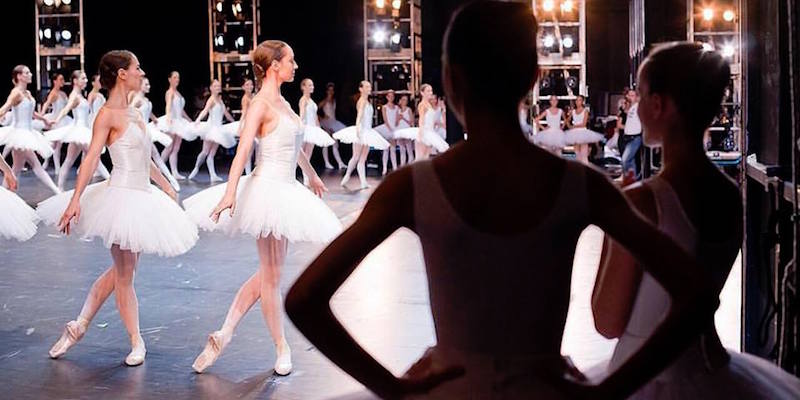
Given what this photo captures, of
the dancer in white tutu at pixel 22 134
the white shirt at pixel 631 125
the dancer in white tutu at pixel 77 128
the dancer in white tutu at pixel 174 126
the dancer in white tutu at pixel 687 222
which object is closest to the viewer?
the dancer in white tutu at pixel 687 222

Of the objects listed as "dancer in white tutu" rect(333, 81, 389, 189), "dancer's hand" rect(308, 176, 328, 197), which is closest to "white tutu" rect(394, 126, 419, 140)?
"dancer in white tutu" rect(333, 81, 389, 189)

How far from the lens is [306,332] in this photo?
1.65m

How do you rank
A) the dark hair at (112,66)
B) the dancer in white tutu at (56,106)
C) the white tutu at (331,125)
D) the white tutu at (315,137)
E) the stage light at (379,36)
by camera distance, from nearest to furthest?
the dark hair at (112,66) < the white tutu at (315,137) < the dancer in white tutu at (56,106) < the white tutu at (331,125) < the stage light at (379,36)

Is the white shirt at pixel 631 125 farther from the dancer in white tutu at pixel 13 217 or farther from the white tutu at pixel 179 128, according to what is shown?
the dancer in white tutu at pixel 13 217

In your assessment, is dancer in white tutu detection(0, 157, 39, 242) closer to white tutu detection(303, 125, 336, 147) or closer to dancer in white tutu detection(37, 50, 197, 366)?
dancer in white tutu detection(37, 50, 197, 366)

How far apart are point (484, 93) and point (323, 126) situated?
19190 mm

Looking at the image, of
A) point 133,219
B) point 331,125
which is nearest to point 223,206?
point 133,219

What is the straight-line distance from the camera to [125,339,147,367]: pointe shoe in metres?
5.17

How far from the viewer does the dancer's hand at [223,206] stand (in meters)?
4.81

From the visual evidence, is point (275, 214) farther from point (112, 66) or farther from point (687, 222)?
point (687, 222)

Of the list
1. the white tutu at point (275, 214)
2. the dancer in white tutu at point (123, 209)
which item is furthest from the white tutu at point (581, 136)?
the dancer in white tutu at point (123, 209)

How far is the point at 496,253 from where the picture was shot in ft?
5.39

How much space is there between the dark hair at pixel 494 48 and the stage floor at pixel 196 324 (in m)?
3.11

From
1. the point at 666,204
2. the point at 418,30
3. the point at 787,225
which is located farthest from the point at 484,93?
the point at 418,30
